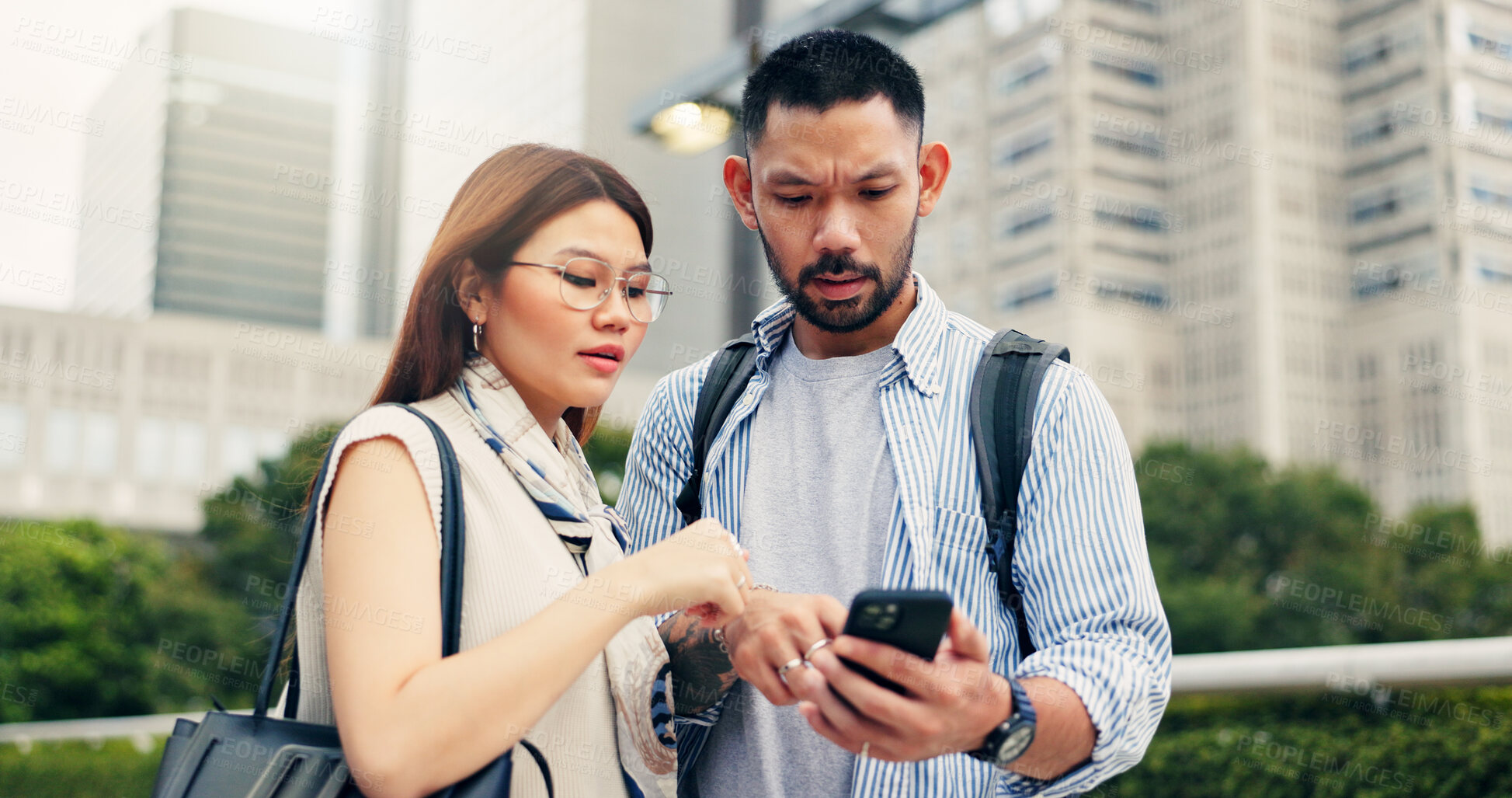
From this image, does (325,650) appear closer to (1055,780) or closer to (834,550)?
(834,550)

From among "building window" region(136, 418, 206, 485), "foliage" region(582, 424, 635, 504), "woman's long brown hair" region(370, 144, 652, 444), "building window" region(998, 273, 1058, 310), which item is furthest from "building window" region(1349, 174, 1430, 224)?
"woman's long brown hair" region(370, 144, 652, 444)

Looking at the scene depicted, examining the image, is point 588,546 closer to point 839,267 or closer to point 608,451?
point 839,267

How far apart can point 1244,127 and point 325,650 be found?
89267mm

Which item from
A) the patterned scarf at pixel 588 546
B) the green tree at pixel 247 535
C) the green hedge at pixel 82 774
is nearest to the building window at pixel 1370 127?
the green tree at pixel 247 535

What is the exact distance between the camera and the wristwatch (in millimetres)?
1823

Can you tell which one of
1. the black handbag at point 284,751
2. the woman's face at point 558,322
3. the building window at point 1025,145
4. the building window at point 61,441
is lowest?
the black handbag at point 284,751

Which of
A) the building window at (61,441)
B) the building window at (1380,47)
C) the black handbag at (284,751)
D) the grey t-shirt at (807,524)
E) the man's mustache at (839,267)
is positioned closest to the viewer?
the black handbag at (284,751)

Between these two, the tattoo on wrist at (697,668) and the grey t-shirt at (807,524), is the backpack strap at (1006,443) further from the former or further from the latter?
the tattoo on wrist at (697,668)

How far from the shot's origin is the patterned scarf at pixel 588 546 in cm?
221

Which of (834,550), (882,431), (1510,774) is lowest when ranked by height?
(1510,774)

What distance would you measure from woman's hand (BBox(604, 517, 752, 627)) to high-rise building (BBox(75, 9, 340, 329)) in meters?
58.0

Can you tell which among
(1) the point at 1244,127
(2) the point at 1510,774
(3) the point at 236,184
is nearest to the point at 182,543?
(3) the point at 236,184

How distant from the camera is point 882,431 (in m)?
2.49

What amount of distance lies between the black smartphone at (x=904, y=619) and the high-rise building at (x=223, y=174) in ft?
192
